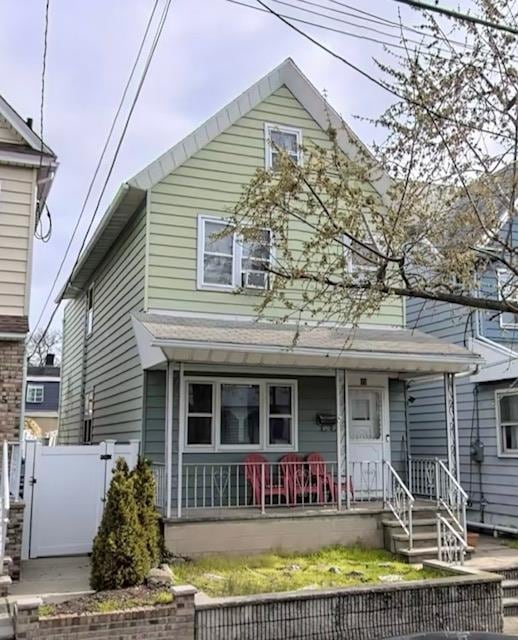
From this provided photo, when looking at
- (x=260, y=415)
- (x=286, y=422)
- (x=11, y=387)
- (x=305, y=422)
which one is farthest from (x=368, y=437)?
(x=11, y=387)

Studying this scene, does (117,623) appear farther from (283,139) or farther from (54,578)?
(283,139)

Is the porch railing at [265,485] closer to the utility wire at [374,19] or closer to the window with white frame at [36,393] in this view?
the utility wire at [374,19]

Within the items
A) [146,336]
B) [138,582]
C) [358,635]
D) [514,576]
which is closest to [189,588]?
[138,582]

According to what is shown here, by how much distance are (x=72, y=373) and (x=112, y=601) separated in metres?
12.9

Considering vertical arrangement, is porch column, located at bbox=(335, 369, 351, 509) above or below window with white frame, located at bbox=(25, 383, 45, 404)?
below

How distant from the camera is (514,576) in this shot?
28.5ft

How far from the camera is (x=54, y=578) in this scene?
321 inches

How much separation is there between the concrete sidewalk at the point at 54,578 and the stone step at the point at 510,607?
502cm

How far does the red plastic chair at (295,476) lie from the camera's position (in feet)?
34.1

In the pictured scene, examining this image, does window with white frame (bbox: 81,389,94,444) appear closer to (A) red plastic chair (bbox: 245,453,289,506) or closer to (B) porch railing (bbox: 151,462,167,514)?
(B) porch railing (bbox: 151,462,167,514)

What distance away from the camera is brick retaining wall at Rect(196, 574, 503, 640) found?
647 cm

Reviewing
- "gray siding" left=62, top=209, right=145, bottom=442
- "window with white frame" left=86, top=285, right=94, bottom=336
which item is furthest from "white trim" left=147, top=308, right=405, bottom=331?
"window with white frame" left=86, top=285, right=94, bottom=336

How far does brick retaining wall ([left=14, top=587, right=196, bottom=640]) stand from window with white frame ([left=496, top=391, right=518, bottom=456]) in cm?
803

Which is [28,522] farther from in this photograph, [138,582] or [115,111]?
[115,111]
